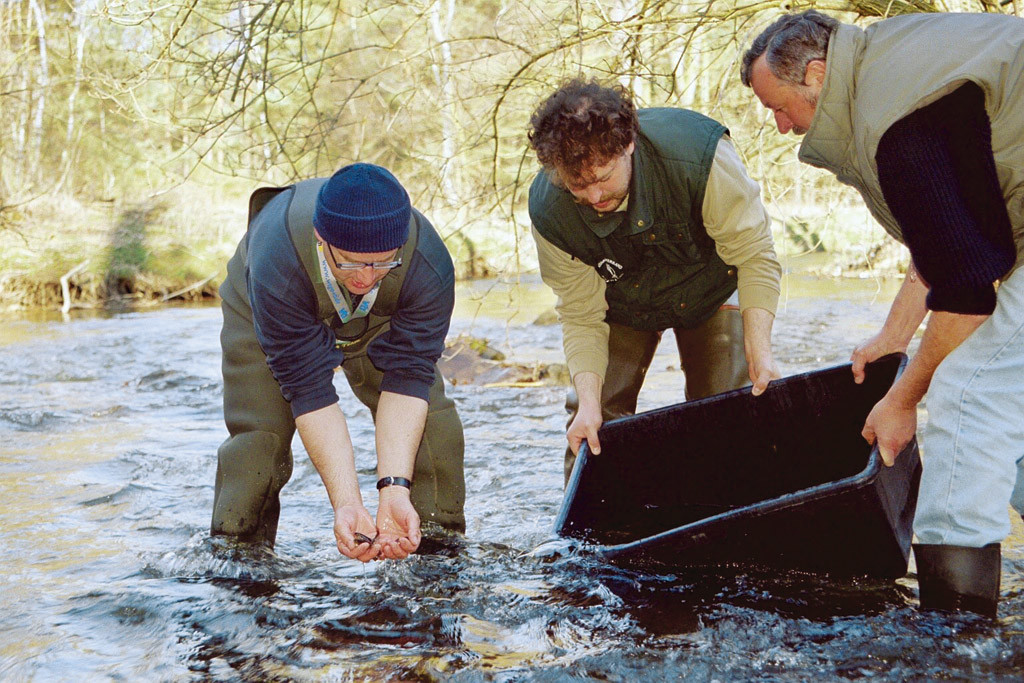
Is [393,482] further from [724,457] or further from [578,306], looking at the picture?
[724,457]

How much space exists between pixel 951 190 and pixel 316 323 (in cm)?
166

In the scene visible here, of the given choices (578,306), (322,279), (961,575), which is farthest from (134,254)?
(961,575)

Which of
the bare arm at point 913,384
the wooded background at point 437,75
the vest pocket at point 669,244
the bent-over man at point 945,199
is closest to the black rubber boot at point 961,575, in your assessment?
the bent-over man at point 945,199

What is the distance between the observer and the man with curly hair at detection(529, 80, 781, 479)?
2.68 meters

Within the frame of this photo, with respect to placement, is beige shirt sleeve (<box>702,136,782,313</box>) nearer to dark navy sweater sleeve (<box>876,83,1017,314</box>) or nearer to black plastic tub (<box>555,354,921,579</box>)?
black plastic tub (<box>555,354,921,579</box>)

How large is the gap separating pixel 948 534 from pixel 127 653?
2.14 metres

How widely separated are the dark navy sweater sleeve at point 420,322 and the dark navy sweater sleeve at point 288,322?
0.18 metres

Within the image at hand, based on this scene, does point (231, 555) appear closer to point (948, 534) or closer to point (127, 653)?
point (127, 653)

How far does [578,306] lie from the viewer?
330 centimetres

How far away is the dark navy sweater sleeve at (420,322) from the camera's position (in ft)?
9.16

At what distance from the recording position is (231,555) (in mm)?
3119

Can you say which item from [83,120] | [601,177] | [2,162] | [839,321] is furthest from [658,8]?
[83,120]

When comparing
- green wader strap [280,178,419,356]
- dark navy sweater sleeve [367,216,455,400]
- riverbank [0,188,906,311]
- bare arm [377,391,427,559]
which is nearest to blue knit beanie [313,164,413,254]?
green wader strap [280,178,419,356]

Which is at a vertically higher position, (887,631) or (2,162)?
(2,162)
